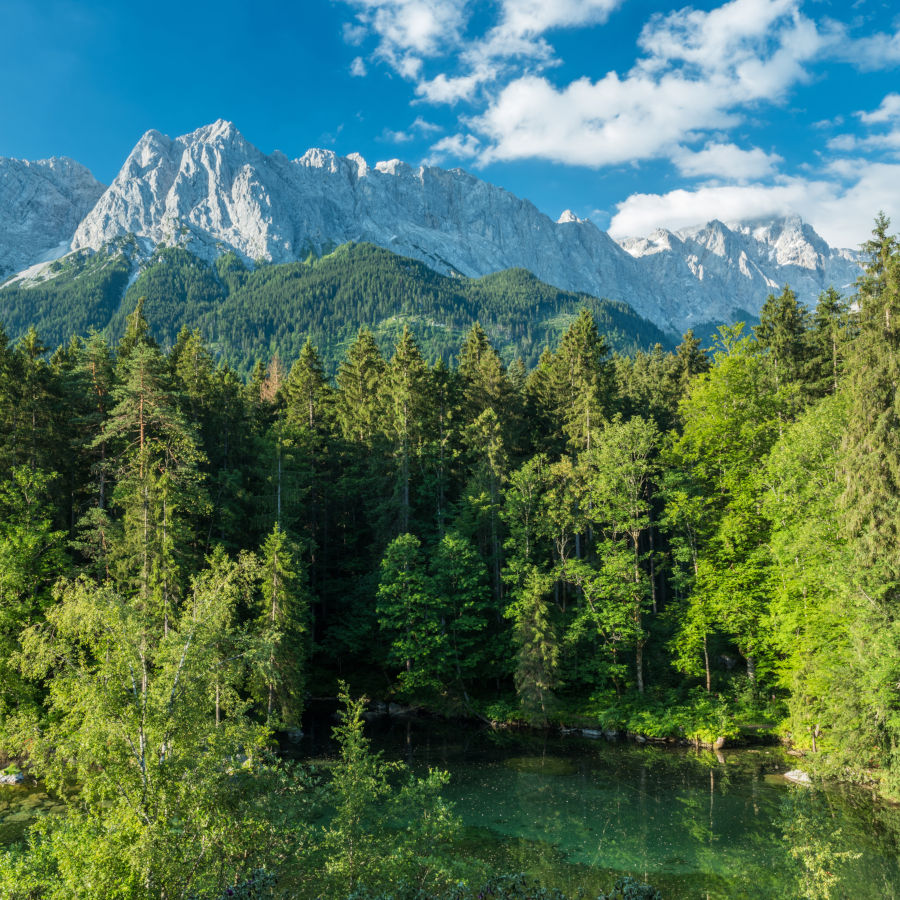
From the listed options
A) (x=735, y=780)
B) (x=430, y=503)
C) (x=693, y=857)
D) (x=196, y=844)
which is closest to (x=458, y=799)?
(x=693, y=857)

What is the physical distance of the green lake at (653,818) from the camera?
17.8m

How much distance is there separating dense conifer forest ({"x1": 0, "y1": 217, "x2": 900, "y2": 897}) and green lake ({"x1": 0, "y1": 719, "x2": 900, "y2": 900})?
2.06m

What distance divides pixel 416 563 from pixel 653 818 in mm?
20289

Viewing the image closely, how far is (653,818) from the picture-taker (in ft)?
74.3

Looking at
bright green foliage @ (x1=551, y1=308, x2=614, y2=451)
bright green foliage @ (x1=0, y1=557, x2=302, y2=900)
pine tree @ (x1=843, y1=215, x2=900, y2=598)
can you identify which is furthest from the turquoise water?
bright green foliage @ (x1=551, y1=308, x2=614, y2=451)

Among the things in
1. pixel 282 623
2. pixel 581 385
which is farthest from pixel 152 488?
pixel 581 385

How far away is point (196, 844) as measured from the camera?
1015 centimetres

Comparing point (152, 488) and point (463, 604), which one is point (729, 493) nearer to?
point (463, 604)

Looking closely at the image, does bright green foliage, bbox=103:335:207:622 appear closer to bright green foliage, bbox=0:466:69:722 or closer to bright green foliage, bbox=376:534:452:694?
bright green foliage, bbox=0:466:69:722

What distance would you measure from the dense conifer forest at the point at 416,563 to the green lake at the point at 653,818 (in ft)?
6.75

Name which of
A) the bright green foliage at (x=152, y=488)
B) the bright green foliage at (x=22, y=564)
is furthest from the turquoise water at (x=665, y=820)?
the bright green foliage at (x=22, y=564)

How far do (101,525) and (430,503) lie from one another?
852 inches

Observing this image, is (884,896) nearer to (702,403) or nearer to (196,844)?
(196,844)

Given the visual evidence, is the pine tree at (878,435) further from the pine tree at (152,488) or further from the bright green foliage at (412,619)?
the pine tree at (152,488)
